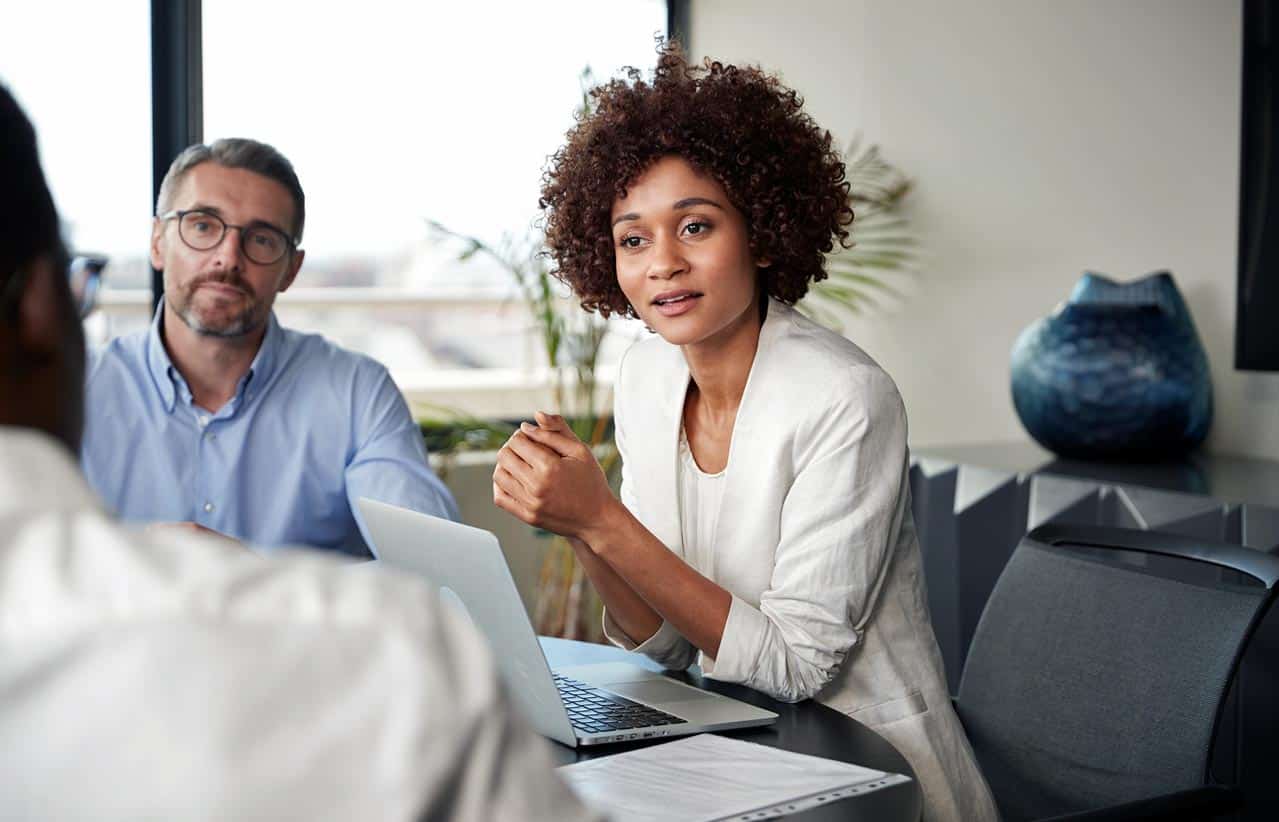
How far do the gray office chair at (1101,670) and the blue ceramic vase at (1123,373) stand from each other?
128 centimetres

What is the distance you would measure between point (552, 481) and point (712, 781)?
1.60 feet

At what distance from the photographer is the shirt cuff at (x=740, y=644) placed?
1465 mm

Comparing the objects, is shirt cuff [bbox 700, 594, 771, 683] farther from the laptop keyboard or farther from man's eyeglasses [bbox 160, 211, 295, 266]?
man's eyeglasses [bbox 160, 211, 295, 266]

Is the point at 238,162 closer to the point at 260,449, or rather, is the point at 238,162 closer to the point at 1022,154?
the point at 260,449

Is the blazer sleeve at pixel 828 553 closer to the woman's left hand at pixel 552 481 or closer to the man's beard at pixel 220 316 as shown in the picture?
the woman's left hand at pixel 552 481

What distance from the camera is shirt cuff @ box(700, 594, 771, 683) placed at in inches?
57.7

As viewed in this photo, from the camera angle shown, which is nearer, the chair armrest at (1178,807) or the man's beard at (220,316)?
the chair armrest at (1178,807)

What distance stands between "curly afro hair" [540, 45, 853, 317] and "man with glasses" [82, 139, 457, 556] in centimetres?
49

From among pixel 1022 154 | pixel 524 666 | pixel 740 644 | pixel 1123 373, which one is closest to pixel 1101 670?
pixel 740 644

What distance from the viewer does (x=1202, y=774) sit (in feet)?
4.81

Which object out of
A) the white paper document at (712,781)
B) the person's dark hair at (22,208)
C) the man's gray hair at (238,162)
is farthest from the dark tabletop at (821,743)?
the man's gray hair at (238,162)

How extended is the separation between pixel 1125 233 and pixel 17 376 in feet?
10.7

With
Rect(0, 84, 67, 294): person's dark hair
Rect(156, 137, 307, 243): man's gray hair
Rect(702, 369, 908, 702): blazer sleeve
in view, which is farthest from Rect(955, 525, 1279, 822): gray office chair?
Rect(156, 137, 307, 243): man's gray hair

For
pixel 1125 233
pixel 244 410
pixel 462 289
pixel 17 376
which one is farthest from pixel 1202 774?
pixel 462 289
